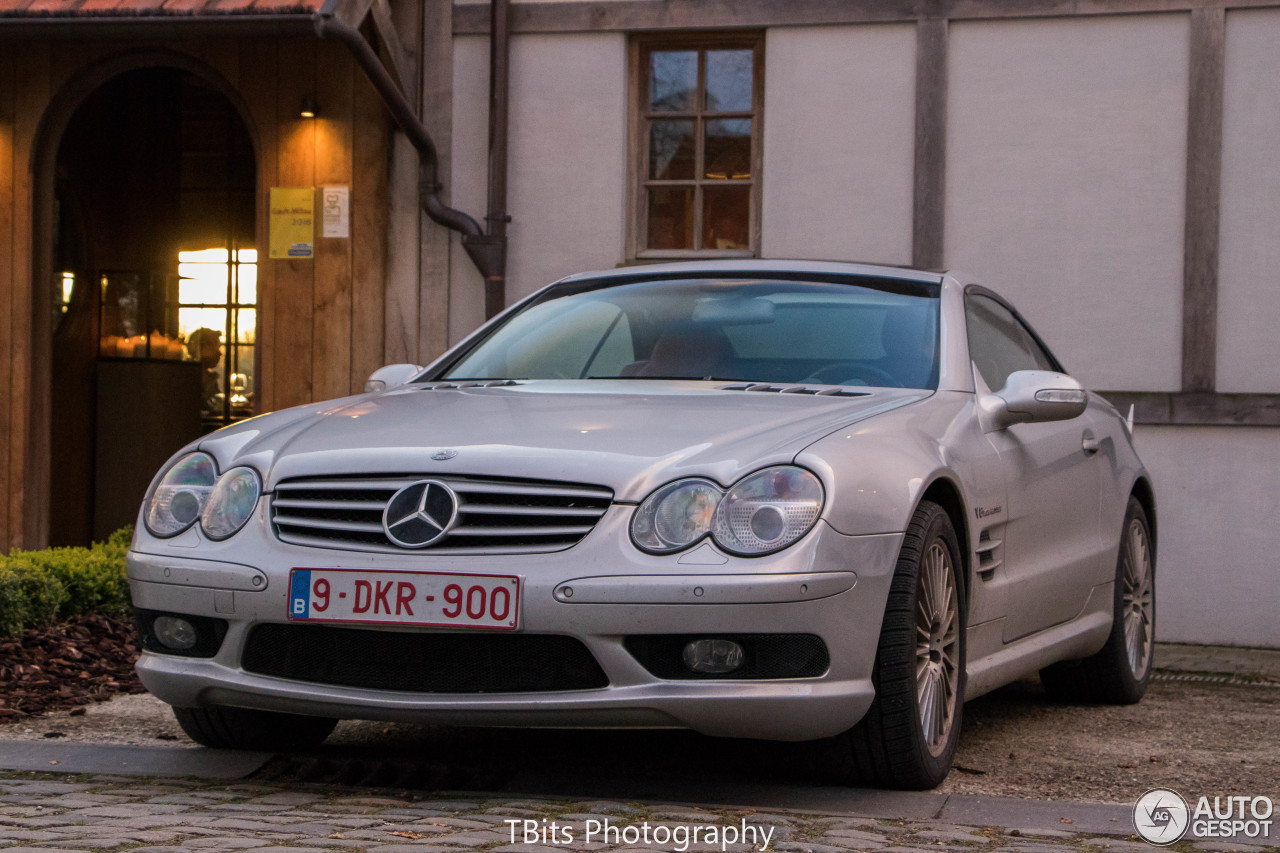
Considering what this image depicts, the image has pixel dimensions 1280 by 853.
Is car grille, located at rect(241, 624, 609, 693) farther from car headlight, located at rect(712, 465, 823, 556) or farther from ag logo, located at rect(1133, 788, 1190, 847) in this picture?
ag logo, located at rect(1133, 788, 1190, 847)

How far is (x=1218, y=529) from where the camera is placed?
8.71 metres

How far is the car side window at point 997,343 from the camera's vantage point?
5.20 m

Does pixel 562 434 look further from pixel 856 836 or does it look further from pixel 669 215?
pixel 669 215

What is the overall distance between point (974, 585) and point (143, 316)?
30.0 feet

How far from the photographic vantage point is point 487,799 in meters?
3.86

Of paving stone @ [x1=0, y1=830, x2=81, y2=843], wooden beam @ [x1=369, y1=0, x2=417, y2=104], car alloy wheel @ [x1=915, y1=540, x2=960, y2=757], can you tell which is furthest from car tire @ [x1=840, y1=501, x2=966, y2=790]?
wooden beam @ [x1=369, y1=0, x2=417, y2=104]

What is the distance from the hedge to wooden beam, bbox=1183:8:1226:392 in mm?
5365

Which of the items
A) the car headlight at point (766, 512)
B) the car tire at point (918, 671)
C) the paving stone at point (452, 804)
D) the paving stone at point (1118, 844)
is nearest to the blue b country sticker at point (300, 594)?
the paving stone at point (452, 804)

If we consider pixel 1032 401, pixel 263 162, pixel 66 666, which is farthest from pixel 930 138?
pixel 66 666

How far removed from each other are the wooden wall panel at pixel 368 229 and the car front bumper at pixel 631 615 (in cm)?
572

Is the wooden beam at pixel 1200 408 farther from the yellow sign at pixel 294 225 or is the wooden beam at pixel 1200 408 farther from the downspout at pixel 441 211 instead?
the yellow sign at pixel 294 225

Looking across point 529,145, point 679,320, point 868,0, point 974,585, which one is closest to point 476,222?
point 529,145

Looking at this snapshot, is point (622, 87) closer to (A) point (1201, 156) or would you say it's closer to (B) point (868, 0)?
(B) point (868, 0)

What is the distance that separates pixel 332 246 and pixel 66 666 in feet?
13.4
